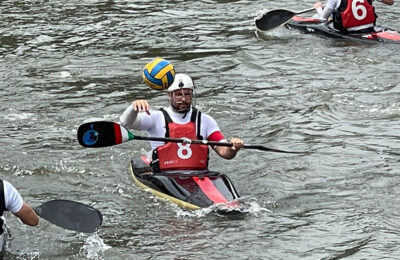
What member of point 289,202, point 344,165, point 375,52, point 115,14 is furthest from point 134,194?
point 115,14

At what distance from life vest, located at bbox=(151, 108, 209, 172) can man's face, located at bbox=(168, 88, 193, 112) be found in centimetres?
13

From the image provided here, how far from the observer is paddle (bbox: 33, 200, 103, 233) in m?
7.22

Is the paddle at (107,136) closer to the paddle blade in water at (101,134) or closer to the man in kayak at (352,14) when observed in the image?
the paddle blade in water at (101,134)

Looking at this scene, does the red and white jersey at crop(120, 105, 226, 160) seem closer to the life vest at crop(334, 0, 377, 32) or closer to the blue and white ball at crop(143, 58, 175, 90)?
the blue and white ball at crop(143, 58, 175, 90)

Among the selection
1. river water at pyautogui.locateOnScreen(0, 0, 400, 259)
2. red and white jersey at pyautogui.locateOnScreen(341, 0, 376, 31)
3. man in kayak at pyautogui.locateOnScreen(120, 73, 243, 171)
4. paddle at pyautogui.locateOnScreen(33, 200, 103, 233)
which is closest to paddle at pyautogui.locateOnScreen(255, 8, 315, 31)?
river water at pyautogui.locateOnScreen(0, 0, 400, 259)

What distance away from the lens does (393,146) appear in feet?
33.8

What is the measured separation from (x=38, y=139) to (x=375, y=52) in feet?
19.1

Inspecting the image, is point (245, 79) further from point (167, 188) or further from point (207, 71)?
point (167, 188)

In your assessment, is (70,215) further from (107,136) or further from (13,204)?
(107,136)

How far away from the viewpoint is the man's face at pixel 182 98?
8.59m

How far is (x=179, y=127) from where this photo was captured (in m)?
8.64

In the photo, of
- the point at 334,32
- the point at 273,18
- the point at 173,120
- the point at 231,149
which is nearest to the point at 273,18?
the point at 273,18

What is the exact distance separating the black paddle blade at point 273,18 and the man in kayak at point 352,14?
2.74 ft

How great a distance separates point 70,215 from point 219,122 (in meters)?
4.39
